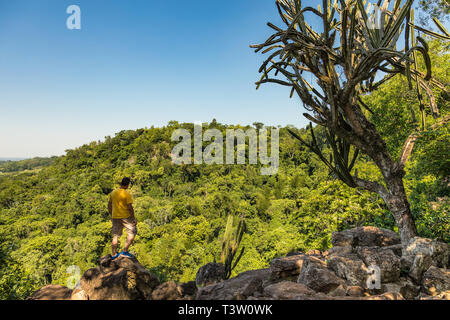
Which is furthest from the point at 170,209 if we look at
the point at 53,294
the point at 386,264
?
the point at 386,264

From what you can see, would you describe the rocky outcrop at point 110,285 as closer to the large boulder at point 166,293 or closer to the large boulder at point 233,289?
the large boulder at point 166,293

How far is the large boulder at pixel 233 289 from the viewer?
316 centimetres

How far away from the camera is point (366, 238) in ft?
16.7

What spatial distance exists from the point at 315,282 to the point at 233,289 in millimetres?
1204

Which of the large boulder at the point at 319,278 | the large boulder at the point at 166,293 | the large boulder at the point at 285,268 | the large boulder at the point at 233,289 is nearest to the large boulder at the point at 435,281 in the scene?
the large boulder at the point at 319,278

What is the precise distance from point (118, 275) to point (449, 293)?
4.18 m

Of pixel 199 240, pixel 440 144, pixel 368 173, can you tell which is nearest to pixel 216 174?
pixel 199 240

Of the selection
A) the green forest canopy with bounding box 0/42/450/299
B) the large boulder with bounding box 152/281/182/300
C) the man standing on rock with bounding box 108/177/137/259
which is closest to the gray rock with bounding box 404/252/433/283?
the green forest canopy with bounding box 0/42/450/299

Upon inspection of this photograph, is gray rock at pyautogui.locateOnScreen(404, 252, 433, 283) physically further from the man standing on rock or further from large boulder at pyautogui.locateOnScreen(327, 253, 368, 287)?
the man standing on rock

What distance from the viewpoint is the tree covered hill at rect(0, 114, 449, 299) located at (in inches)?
391

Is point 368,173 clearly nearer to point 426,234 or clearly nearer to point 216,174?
point 426,234

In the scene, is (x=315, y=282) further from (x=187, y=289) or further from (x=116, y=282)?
(x=116, y=282)

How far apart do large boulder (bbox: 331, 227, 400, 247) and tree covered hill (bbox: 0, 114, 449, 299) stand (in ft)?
2.74

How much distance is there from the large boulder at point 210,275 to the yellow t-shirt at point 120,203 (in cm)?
168
